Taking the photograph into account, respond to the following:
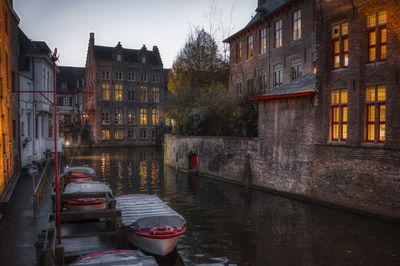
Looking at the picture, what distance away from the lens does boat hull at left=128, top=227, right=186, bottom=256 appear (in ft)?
33.5

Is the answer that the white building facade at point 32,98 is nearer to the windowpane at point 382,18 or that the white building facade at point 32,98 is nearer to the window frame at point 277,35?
the window frame at point 277,35

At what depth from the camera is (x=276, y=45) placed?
28.4 m

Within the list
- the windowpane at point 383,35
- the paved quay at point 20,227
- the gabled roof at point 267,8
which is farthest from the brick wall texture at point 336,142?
the paved quay at point 20,227

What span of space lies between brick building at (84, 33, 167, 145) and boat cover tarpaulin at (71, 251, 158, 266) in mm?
52108

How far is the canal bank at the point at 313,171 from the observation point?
→ 45.9 ft

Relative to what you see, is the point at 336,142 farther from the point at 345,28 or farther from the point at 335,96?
the point at 345,28

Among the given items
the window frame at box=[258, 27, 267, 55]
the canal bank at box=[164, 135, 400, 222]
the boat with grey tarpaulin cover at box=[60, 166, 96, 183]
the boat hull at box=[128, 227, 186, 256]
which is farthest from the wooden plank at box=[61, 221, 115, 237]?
the window frame at box=[258, 27, 267, 55]

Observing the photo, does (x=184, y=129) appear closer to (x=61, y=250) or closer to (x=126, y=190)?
(x=126, y=190)

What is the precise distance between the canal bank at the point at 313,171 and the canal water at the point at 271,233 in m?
0.63

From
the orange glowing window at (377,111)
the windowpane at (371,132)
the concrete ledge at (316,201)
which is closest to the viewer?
the concrete ledge at (316,201)

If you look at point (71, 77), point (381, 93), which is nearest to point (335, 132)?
point (381, 93)

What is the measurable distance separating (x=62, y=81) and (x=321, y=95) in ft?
203

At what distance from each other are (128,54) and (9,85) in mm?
44454

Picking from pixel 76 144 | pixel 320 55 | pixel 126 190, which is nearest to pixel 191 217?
pixel 126 190
